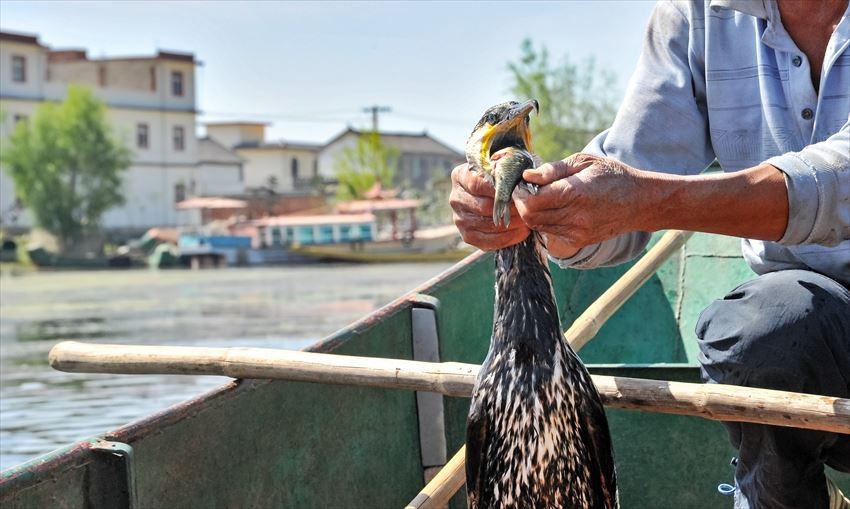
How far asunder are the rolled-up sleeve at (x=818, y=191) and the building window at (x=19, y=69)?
2462 inches

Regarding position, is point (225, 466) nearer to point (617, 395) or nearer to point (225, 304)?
point (617, 395)

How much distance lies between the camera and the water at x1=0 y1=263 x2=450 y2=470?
1204 cm

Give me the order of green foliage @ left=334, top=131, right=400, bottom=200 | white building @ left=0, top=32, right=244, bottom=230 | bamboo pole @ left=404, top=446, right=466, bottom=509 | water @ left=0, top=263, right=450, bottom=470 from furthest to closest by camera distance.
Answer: green foliage @ left=334, top=131, right=400, bottom=200 < white building @ left=0, top=32, right=244, bottom=230 < water @ left=0, top=263, right=450, bottom=470 < bamboo pole @ left=404, top=446, right=466, bottom=509

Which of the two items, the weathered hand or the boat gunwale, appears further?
the boat gunwale

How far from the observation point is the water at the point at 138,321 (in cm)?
1204

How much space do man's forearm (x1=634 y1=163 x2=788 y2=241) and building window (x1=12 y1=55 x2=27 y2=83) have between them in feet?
205

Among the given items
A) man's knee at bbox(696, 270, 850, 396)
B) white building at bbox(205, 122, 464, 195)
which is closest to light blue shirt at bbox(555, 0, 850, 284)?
man's knee at bbox(696, 270, 850, 396)

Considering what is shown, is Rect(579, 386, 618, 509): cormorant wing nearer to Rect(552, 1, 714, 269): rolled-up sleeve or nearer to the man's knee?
the man's knee

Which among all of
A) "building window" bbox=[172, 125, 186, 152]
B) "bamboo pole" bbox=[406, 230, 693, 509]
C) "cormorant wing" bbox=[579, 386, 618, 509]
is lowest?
"cormorant wing" bbox=[579, 386, 618, 509]

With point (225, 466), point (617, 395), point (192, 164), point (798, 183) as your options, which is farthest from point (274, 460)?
point (192, 164)

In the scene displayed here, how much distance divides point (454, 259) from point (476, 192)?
42.5 meters

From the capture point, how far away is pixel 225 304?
28.3 metres

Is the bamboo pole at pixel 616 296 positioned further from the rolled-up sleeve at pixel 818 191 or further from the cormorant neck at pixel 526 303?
the rolled-up sleeve at pixel 818 191

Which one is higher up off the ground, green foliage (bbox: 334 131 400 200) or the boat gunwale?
green foliage (bbox: 334 131 400 200)
